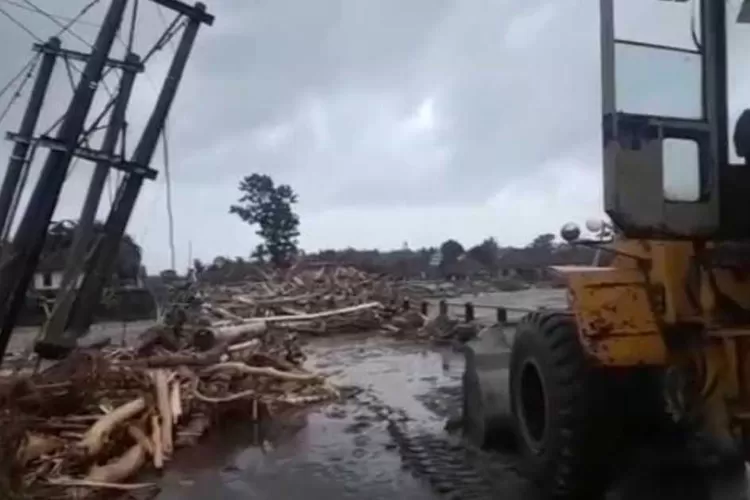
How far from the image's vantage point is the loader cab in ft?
14.7

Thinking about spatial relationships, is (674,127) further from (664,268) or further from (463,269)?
(463,269)

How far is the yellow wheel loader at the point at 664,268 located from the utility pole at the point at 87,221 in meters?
8.97

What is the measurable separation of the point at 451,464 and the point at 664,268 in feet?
8.90

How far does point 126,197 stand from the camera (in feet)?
44.7

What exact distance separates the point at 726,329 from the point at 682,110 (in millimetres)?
1258

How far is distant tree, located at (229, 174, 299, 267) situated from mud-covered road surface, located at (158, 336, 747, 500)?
136 feet

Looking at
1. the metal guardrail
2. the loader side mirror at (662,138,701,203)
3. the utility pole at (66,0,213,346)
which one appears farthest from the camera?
the metal guardrail

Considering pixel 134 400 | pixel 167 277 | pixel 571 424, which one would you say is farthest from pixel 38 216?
pixel 167 277

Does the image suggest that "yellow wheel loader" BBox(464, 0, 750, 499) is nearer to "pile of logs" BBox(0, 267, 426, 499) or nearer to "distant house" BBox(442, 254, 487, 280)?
"pile of logs" BBox(0, 267, 426, 499)

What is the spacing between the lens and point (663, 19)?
15.9 ft

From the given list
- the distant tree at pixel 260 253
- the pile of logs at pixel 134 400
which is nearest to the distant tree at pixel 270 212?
the distant tree at pixel 260 253

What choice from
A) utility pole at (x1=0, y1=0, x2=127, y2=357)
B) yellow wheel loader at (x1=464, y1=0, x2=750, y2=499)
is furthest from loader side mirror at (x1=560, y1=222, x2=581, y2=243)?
utility pole at (x1=0, y1=0, x2=127, y2=357)

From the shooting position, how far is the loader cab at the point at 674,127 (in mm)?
4473

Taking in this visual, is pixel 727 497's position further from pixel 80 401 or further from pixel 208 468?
pixel 80 401
